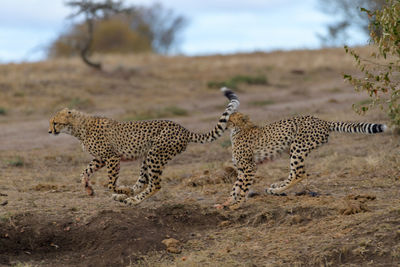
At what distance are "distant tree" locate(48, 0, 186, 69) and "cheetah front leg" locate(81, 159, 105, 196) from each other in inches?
579

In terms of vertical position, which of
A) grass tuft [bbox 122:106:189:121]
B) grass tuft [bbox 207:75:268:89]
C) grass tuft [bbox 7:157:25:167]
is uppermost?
grass tuft [bbox 207:75:268:89]

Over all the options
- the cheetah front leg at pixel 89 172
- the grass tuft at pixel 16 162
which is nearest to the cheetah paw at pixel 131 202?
the cheetah front leg at pixel 89 172

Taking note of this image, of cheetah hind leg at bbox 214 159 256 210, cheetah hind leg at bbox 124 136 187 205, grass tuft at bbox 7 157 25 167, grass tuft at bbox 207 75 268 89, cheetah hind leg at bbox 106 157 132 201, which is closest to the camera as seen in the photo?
cheetah hind leg at bbox 214 159 256 210

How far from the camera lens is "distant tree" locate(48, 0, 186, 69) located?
73.8ft

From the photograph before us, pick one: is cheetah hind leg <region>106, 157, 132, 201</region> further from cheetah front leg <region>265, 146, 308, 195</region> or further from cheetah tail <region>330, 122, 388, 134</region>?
cheetah tail <region>330, 122, 388, 134</region>

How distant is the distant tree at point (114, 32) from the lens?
73.8 feet

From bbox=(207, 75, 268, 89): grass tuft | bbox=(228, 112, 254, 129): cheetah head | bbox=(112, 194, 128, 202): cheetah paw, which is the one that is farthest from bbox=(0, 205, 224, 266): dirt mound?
bbox=(207, 75, 268, 89): grass tuft

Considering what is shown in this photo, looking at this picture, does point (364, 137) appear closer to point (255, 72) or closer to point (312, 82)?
point (312, 82)

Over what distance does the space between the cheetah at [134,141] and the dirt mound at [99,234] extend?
54 centimetres

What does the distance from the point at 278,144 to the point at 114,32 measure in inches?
1297

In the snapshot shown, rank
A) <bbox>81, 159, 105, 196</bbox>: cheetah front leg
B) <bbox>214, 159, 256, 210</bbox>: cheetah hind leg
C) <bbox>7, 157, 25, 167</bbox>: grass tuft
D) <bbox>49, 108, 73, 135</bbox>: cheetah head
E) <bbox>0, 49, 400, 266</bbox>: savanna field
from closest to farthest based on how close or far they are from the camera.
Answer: <bbox>0, 49, 400, 266</bbox>: savanna field < <bbox>214, 159, 256, 210</bbox>: cheetah hind leg < <bbox>81, 159, 105, 196</bbox>: cheetah front leg < <bbox>49, 108, 73, 135</bbox>: cheetah head < <bbox>7, 157, 25, 167</bbox>: grass tuft

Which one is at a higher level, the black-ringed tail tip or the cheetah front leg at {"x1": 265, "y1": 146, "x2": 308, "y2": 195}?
the black-ringed tail tip

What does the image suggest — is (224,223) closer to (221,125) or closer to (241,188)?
(241,188)

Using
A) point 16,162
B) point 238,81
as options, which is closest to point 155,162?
point 16,162
